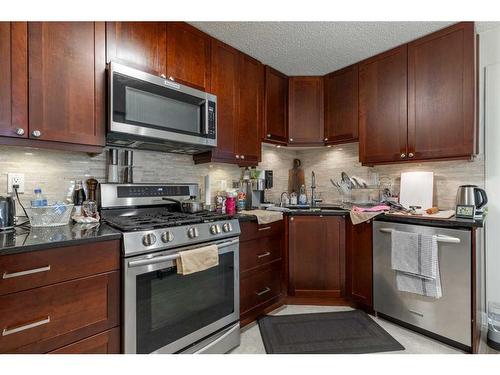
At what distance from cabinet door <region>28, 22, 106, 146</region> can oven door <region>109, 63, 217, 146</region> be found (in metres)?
0.10

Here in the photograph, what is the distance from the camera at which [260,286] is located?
6.97ft

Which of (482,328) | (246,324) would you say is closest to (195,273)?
(246,324)

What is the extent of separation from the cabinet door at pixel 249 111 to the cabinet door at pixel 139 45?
760 millimetres

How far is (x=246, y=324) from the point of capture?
2.03 meters

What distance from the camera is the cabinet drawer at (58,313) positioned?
101 centimetres

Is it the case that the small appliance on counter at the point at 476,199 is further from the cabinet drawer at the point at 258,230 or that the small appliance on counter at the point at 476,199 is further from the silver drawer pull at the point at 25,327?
the silver drawer pull at the point at 25,327

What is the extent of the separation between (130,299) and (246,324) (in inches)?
41.4

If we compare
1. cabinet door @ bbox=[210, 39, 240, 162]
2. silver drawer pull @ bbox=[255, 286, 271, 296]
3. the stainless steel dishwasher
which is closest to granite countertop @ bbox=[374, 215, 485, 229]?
the stainless steel dishwasher

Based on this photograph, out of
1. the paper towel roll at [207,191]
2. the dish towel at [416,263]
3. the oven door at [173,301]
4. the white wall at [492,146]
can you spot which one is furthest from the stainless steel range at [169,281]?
the white wall at [492,146]

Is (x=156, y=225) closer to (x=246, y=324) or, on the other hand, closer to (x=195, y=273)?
(x=195, y=273)

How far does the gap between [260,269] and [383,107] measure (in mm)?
1828

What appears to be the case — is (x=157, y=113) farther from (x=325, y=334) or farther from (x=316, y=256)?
(x=325, y=334)

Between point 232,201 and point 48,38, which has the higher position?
point 48,38

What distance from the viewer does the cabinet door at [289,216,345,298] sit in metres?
2.36
